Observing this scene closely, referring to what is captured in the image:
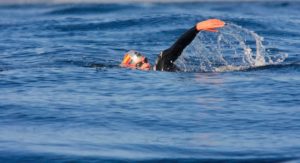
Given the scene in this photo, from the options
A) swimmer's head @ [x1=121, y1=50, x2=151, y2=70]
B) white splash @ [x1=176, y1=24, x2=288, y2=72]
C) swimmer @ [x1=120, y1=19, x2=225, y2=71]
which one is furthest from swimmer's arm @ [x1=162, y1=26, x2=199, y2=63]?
white splash @ [x1=176, y1=24, x2=288, y2=72]

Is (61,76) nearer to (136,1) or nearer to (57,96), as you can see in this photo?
(57,96)

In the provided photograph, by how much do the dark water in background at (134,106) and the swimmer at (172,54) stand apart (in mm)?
170

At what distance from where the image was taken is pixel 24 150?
8859 millimetres

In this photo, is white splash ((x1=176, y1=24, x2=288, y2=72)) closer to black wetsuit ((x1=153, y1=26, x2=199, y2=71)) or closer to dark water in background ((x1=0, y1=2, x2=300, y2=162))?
dark water in background ((x1=0, y1=2, x2=300, y2=162))

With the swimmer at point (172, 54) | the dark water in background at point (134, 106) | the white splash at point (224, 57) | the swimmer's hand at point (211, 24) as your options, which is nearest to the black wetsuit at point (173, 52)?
the swimmer at point (172, 54)

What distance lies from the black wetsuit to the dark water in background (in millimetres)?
157

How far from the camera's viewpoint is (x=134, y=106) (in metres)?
11.0

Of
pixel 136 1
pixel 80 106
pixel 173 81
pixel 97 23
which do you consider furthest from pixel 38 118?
pixel 136 1

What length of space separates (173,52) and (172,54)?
0.28ft

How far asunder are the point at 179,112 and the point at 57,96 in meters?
2.02

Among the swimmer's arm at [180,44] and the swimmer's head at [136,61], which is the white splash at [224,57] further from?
the swimmer's arm at [180,44]

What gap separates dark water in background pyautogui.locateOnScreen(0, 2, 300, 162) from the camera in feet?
29.2

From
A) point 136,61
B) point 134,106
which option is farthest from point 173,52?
point 134,106

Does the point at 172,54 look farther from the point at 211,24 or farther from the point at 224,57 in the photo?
the point at 224,57
